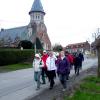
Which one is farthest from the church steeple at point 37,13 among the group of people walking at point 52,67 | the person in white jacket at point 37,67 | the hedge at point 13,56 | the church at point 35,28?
the person in white jacket at point 37,67

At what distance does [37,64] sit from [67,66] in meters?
1.61

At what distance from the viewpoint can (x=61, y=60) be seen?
589 inches

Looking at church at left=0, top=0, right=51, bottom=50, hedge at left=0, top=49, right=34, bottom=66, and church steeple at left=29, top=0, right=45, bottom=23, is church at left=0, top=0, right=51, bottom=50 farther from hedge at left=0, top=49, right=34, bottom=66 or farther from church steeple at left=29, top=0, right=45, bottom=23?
hedge at left=0, top=49, right=34, bottom=66

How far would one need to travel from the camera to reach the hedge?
44.0m

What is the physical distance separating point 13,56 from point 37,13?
58527 mm

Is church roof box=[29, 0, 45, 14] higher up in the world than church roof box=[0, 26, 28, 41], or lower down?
higher up

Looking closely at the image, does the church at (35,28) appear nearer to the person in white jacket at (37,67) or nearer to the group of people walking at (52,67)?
the group of people walking at (52,67)

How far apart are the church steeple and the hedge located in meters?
51.0

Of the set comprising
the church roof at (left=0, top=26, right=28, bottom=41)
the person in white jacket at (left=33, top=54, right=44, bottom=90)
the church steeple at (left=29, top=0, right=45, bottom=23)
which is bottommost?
the person in white jacket at (left=33, top=54, right=44, bottom=90)

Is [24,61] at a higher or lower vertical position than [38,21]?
lower

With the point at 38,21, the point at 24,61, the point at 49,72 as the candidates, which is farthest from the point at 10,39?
the point at 49,72

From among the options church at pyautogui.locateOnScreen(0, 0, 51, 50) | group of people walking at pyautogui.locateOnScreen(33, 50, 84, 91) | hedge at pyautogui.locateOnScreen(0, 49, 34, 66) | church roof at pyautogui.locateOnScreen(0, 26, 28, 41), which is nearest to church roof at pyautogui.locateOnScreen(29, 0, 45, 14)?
church at pyautogui.locateOnScreen(0, 0, 51, 50)

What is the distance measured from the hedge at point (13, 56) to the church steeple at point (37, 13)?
167 feet

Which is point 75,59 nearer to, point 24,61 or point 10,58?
point 10,58
